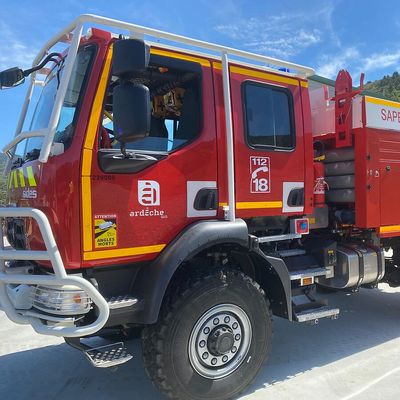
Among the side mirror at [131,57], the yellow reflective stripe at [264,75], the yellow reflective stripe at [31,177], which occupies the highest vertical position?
the yellow reflective stripe at [264,75]

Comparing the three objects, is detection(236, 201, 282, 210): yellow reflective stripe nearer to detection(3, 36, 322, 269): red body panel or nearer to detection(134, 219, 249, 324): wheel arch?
detection(3, 36, 322, 269): red body panel

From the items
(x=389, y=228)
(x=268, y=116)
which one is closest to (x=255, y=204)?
(x=268, y=116)

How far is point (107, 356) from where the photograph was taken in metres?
3.04

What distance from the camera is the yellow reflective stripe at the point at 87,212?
2904 mm

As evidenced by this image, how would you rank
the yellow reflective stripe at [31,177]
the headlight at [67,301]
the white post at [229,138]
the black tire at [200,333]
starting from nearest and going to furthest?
the headlight at [67,301]
the yellow reflective stripe at [31,177]
the black tire at [200,333]
the white post at [229,138]

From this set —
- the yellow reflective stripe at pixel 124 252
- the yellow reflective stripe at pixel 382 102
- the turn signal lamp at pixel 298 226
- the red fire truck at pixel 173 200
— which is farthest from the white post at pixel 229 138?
the yellow reflective stripe at pixel 382 102

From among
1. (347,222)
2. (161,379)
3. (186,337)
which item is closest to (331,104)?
(347,222)

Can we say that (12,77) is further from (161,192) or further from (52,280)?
(52,280)

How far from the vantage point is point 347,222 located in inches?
185

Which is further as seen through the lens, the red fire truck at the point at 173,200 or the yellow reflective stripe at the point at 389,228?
the yellow reflective stripe at the point at 389,228

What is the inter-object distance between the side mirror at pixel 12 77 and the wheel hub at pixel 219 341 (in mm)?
2394

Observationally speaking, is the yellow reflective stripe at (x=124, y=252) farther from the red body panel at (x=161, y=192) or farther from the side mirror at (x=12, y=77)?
the side mirror at (x=12, y=77)

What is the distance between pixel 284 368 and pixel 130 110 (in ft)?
9.31

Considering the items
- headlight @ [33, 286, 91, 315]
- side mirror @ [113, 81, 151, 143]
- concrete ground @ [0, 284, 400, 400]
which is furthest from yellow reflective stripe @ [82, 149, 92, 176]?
concrete ground @ [0, 284, 400, 400]
